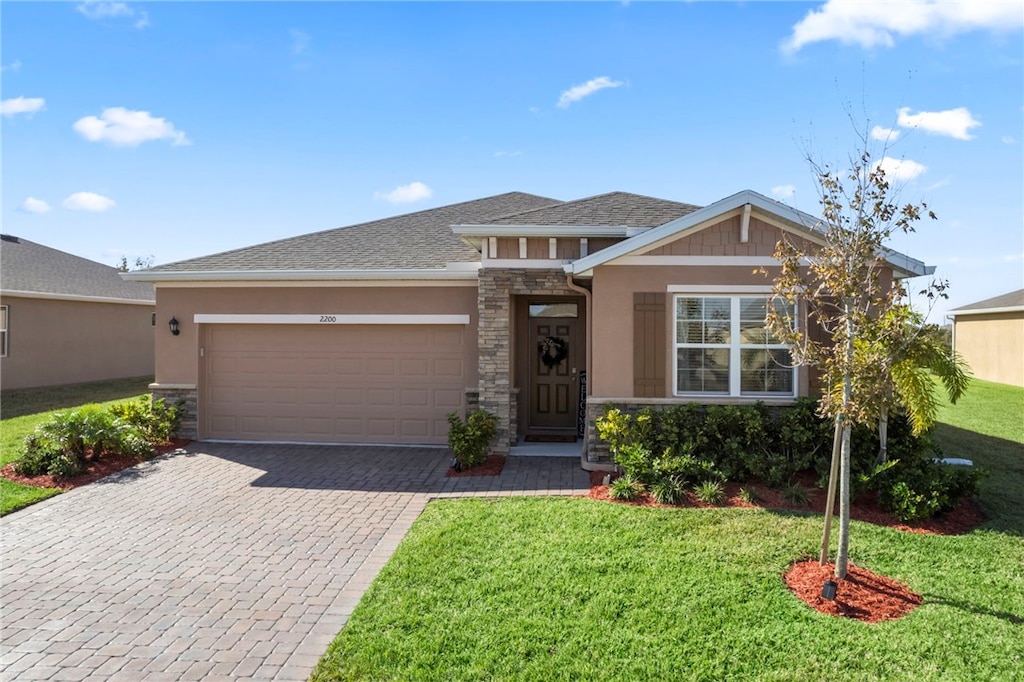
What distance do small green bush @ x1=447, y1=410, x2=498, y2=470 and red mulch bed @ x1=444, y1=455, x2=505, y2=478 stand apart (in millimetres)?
86

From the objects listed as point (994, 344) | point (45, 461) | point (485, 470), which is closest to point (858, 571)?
point (485, 470)

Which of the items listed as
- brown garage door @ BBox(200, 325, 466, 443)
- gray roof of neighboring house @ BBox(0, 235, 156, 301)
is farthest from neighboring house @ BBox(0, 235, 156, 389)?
brown garage door @ BBox(200, 325, 466, 443)

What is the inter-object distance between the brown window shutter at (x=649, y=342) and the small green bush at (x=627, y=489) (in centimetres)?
156

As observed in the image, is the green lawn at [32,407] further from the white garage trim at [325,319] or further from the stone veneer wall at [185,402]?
the white garage trim at [325,319]

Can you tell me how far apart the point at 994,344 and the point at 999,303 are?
1.66 metres

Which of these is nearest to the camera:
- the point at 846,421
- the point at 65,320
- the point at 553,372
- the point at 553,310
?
the point at 846,421

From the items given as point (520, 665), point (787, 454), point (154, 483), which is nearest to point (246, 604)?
point (520, 665)

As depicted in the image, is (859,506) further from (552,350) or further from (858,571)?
(552,350)

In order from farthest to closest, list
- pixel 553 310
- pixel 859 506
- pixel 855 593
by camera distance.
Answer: pixel 553 310 → pixel 859 506 → pixel 855 593

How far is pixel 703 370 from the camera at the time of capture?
861cm

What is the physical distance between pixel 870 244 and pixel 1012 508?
178 inches

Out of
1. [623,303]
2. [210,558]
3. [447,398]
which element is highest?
[623,303]

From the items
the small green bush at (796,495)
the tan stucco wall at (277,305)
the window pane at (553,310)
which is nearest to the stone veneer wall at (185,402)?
the tan stucco wall at (277,305)

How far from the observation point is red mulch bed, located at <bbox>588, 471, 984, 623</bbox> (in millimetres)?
4543
